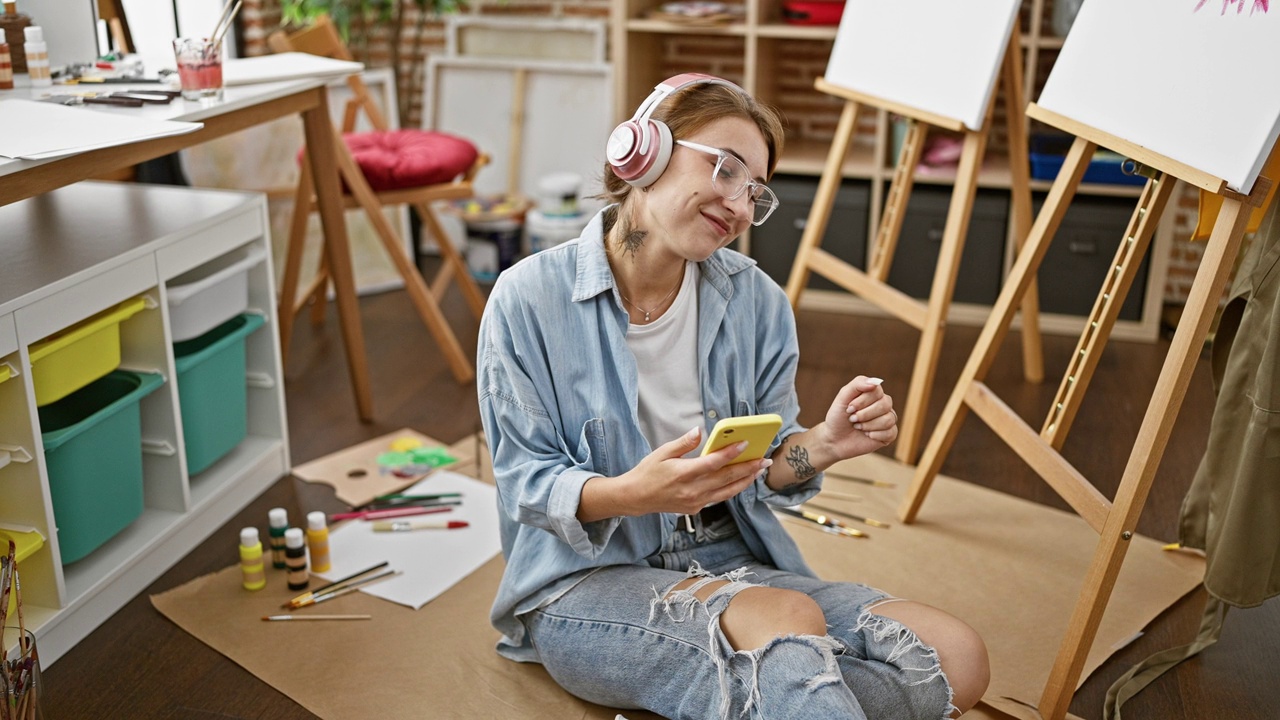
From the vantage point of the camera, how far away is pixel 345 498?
262 cm

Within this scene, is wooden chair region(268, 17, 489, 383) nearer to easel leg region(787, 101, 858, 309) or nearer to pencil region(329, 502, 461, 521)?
pencil region(329, 502, 461, 521)

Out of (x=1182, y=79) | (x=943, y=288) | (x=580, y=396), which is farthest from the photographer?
(x=943, y=288)

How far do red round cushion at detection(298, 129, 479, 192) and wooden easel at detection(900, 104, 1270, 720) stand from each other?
1621 mm

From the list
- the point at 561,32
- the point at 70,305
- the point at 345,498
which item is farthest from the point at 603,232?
the point at 561,32

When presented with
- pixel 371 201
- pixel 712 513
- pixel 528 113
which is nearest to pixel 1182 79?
pixel 712 513

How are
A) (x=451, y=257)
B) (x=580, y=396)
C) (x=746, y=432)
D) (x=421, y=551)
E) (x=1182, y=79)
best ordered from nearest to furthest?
(x=746, y=432), (x=580, y=396), (x=1182, y=79), (x=421, y=551), (x=451, y=257)

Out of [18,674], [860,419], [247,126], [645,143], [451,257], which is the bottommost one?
[18,674]

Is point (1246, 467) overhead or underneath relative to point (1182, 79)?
underneath

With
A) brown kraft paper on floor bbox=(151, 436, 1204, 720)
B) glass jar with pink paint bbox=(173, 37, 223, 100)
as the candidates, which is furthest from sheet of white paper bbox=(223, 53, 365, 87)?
brown kraft paper on floor bbox=(151, 436, 1204, 720)

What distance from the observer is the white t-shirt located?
1.77m

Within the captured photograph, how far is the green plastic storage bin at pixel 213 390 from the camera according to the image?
2.38 metres

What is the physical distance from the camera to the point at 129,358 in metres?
2.28

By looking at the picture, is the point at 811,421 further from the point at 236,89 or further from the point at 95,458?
the point at 95,458

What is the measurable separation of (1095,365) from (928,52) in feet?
3.27
